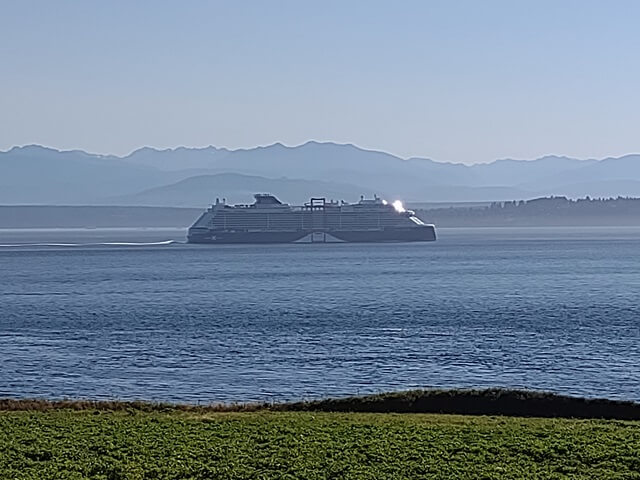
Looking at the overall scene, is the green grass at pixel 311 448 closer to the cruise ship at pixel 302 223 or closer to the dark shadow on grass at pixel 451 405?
the dark shadow on grass at pixel 451 405

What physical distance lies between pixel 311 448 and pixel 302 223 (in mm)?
119878

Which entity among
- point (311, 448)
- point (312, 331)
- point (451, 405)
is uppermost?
point (311, 448)

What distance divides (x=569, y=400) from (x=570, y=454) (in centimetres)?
638

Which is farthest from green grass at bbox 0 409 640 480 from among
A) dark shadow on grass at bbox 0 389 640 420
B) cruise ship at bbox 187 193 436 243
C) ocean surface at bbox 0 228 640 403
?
cruise ship at bbox 187 193 436 243

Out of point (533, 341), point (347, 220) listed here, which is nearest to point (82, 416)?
point (533, 341)

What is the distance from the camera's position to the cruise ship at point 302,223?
130m

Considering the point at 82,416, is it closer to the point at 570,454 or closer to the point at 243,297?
the point at 570,454

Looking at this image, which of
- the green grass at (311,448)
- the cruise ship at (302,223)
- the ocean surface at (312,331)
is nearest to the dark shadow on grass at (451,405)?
the green grass at (311,448)

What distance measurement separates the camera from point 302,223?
132375mm

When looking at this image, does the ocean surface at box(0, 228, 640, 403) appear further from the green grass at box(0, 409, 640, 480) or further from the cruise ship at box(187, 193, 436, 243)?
the cruise ship at box(187, 193, 436, 243)

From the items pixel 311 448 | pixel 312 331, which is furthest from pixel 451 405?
pixel 312 331

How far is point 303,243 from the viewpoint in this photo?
446ft

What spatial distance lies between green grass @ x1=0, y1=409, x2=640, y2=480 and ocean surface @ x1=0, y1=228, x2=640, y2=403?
31.8 feet

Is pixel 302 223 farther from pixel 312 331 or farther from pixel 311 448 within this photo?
pixel 311 448
